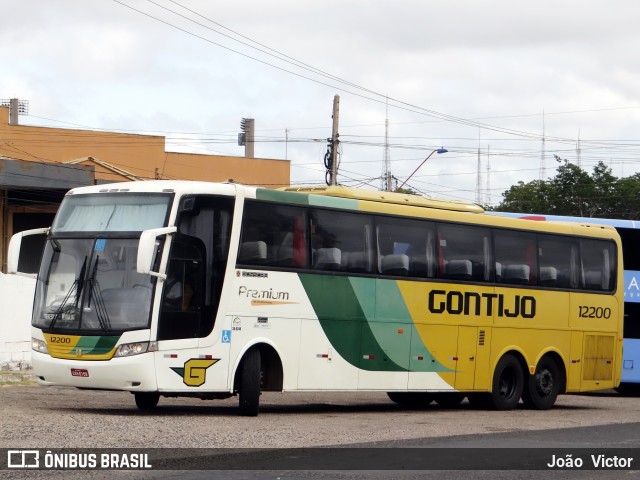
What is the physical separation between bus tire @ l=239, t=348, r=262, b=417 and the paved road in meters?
0.22

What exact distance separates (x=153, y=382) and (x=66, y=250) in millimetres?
2427

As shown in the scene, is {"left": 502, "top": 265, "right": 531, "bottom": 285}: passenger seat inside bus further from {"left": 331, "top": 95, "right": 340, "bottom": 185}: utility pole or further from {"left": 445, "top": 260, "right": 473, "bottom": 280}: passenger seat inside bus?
{"left": 331, "top": 95, "right": 340, "bottom": 185}: utility pole

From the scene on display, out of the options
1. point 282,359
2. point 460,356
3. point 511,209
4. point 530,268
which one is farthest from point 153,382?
point 511,209

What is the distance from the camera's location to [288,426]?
1625 centimetres

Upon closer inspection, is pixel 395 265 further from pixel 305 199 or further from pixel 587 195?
pixel 587 195

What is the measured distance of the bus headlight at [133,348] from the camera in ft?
53.9

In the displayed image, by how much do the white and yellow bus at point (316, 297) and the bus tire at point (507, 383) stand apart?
3cm

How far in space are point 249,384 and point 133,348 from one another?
192 cm

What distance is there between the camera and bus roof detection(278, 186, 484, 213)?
19828 millimetres

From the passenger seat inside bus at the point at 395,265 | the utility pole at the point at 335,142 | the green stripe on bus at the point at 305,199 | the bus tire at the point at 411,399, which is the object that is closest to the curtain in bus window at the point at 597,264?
the bus tire at the point at 411,399

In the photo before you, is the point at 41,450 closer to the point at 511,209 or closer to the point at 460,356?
the point at 460,356

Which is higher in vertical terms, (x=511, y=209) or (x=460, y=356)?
(x=511, y=209)

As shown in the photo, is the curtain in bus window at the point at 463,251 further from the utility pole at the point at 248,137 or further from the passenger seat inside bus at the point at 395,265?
the utility pole at the point at 248,137

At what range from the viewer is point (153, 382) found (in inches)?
646
